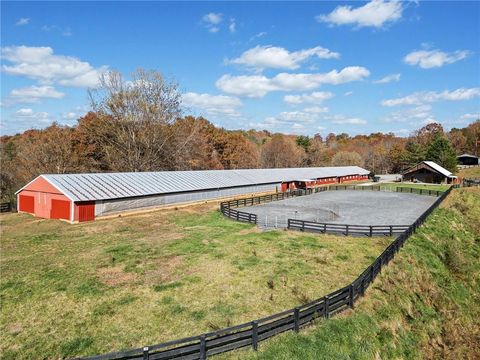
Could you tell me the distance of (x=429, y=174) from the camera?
76125 mm

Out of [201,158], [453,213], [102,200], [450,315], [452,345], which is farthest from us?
[201,158]

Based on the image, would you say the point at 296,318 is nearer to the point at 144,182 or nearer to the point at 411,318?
the point at 411,318

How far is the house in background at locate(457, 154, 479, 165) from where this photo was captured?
10650cm

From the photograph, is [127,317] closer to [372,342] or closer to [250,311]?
[250,311]

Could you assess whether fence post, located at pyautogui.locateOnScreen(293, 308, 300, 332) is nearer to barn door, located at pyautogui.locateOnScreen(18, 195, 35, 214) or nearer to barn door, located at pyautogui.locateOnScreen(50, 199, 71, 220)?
barn door, located at pyautogui.locateOnScreen(50, 199, 71, 220)

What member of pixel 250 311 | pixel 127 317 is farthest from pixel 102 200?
pixel 250 311

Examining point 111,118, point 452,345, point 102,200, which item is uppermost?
point 111,118

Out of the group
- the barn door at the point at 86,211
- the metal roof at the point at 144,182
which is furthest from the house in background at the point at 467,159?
the barn door at the point at 86,211

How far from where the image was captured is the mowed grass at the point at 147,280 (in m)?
14.1

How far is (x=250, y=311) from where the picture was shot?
51.8 feet

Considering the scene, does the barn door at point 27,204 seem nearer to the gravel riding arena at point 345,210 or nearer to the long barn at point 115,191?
the long barn at point 115,191

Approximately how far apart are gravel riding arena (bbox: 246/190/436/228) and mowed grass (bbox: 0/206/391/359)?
252 inches

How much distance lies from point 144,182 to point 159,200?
3.12 m

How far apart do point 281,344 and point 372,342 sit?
4584 mm
